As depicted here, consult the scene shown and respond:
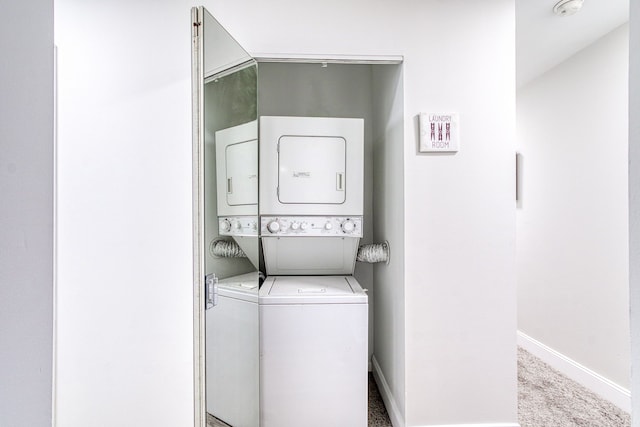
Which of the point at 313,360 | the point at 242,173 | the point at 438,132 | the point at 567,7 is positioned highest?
the point at 567,7

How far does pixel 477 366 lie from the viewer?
6.09ft

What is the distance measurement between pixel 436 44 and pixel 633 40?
58.6 inches

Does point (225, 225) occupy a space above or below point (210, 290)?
above

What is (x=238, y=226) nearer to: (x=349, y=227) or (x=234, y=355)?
(x=234, y=355)

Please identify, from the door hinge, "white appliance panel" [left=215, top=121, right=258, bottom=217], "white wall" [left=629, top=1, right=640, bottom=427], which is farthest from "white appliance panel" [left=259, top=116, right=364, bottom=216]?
"white wall" [left=629, top=1, right=640, bottom=427]

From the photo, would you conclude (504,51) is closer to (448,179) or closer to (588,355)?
(448,179)

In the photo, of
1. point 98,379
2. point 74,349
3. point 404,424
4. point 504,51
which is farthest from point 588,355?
point 74,349

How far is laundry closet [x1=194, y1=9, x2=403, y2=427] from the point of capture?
1.35 m

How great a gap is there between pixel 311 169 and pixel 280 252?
636 mm

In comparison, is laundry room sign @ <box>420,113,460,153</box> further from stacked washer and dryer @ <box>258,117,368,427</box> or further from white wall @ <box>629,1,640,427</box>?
white wall @ <box>629,1,640,427</box>

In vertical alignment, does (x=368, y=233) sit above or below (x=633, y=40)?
below

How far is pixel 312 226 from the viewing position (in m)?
2.05

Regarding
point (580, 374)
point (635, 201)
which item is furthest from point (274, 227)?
point (580, 374)

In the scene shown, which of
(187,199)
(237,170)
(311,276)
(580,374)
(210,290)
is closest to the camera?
(210,290)
